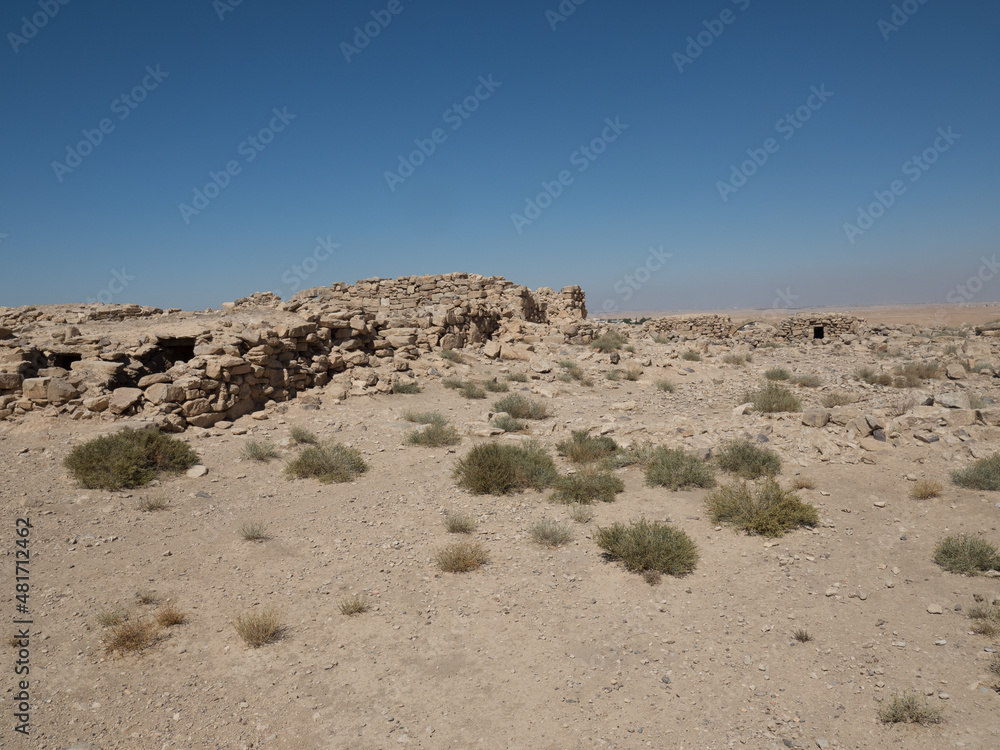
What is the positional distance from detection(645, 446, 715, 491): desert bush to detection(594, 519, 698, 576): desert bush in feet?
4.93

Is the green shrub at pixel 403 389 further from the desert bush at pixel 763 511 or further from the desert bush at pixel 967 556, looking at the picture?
the desert bush at pixel 967 556

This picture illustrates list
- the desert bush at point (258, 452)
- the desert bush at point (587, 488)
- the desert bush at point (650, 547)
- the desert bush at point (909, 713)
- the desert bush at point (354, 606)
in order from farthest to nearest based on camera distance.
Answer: the desert bush at point (258, 452)
the desert bush at point (587, 488)
the desert bush at point (650, 547)
the desert bush at point (354, 606)
the desert bush at point (909, 713)

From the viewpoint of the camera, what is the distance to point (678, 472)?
7.23 m

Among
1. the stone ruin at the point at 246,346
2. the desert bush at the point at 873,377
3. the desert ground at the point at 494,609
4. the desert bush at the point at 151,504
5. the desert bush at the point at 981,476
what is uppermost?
the stone ruin at the point at 246,346

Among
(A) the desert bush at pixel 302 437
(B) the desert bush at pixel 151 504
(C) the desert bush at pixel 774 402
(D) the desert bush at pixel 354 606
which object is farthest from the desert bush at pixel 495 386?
(D) the desert bush at pixel 354 606

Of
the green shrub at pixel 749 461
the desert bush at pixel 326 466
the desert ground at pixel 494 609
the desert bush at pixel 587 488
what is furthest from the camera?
the desert bush at pixel 326 466

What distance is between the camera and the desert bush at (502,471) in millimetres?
7148

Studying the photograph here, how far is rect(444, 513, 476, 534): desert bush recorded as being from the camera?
6074 millimetres

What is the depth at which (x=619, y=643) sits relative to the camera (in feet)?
13.8

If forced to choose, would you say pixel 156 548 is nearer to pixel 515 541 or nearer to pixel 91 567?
pixel 91 567

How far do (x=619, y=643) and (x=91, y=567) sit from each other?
16.4ft

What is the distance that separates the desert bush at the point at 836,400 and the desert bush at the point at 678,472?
16.6ft

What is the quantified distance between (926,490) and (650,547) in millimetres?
3769

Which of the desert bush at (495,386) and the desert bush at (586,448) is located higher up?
the desert bush at (495,386)
